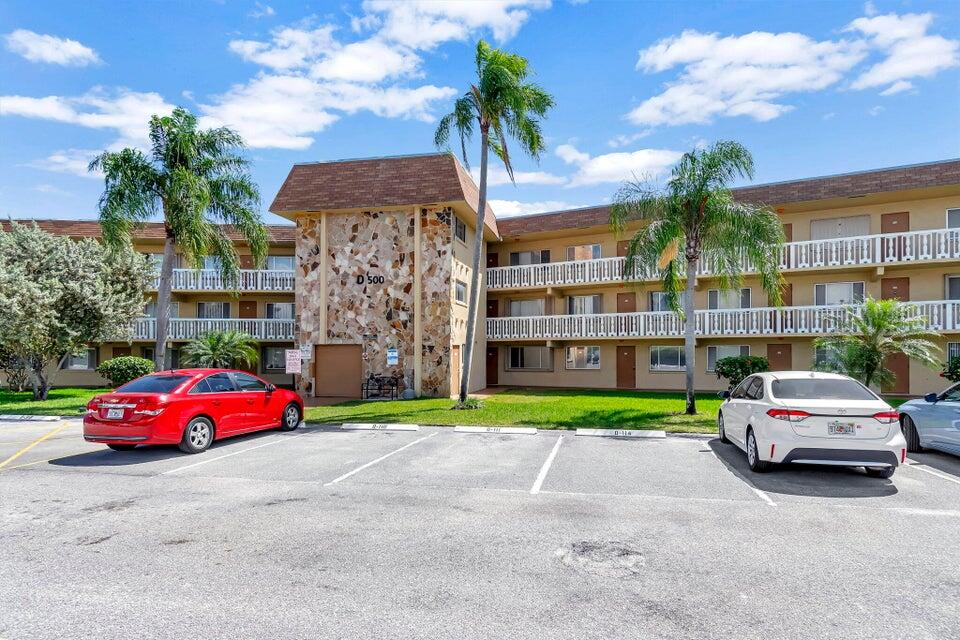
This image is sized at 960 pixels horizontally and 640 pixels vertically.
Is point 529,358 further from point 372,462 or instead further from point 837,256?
point 372,462

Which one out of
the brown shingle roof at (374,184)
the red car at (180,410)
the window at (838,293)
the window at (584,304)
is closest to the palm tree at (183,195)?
the brown shingle roof at (374,184)

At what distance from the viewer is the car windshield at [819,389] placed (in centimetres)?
893

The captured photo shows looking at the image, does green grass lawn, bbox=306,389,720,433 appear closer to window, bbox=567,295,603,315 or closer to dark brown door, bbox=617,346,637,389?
dark brown door, bbox=617,346,637,389

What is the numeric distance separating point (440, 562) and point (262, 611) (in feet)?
5.40

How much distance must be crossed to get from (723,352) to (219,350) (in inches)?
856

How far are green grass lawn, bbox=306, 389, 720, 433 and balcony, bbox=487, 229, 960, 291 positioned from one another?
13.9 ft

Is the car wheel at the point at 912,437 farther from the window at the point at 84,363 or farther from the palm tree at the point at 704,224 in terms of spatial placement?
the window at the point at 84,363

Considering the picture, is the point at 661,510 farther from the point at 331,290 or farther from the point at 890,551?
the point at 331,290

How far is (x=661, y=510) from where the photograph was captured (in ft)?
23.3

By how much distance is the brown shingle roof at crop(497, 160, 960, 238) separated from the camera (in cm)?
1978

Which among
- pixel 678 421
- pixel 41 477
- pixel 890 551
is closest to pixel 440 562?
pixel 890 551

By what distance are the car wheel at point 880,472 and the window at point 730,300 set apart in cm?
1530

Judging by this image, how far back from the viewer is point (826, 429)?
8.25 m

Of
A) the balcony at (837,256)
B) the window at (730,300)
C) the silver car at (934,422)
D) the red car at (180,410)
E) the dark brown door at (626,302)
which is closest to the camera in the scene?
the silver car at (934,422)
